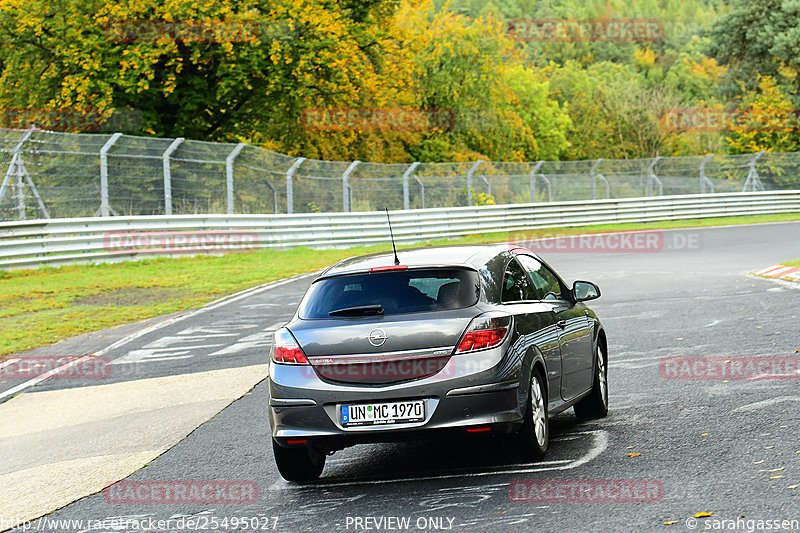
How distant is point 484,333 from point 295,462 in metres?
1.48

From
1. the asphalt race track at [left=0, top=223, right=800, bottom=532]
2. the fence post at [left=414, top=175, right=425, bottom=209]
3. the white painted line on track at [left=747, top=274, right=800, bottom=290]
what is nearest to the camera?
the asphalt race track at [left=0, top=223, right=800, bottom=532]

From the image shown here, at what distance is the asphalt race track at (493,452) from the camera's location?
5.58 metres

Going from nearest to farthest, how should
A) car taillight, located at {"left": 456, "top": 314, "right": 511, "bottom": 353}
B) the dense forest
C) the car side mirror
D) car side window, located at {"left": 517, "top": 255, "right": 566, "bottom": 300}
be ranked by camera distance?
car taillight, located at {"left": 456, "top": 314, "right": 511, "bottom": 353} < car side window, located at {"left": 517, "top": 255, "right": 566, "bottom": 300} < the car side mirror < the dense forest

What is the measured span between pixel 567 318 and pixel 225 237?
1945 centimetres

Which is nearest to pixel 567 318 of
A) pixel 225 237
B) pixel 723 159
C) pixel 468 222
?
pixel 225 237

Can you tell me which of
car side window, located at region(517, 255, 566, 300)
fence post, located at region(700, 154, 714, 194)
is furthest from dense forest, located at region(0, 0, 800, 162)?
car side window, located at region(517, 255, 566, 300)

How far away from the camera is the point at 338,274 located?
6867 millimetres

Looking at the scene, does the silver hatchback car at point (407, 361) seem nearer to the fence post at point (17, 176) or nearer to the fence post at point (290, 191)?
the fence post at point (17, 176)

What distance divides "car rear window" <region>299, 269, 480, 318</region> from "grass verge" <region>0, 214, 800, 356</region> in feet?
26.0

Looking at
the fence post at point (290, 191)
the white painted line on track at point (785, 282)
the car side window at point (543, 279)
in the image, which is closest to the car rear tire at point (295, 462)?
the car side window at point (543, 279)

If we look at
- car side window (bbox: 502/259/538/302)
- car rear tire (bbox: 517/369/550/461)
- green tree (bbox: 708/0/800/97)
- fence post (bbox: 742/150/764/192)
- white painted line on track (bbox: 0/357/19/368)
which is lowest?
fence post (bbox: 742/150/764/192)

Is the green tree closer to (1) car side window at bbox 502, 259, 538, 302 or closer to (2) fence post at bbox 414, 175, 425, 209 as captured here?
(2) fence post at bbox 414, 175, 425, 209

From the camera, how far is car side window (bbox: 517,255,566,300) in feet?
25.5

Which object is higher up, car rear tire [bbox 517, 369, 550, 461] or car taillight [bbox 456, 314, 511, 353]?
car taillight [bbox 456, 314, 511, 353]
